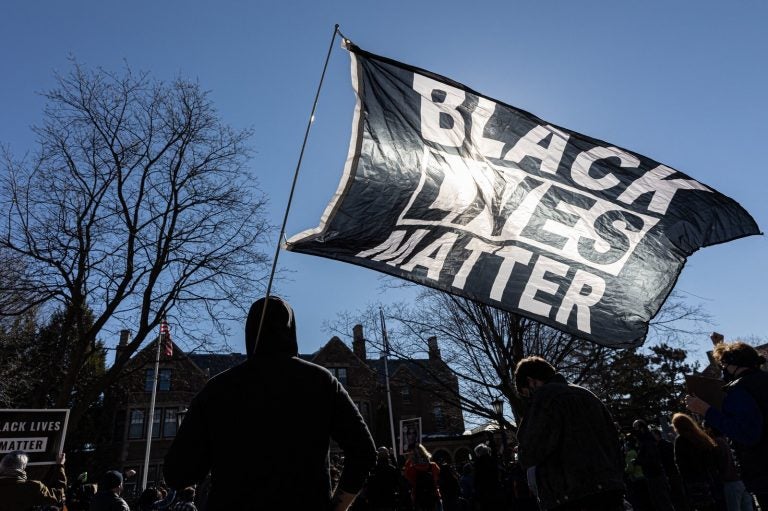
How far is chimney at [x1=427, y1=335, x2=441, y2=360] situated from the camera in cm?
1562

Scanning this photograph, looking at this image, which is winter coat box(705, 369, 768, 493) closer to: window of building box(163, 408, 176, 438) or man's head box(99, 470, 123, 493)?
man's head box(99, 470, 123, 493)

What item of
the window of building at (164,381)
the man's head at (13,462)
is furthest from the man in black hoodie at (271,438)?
the window of building at (164,381)

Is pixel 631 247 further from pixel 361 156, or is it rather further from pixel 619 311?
pixel 361 156

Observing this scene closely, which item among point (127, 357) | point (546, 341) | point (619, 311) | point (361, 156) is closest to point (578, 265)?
point (619, 311)

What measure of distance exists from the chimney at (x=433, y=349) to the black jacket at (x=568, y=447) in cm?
1285

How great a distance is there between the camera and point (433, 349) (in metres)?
16.2

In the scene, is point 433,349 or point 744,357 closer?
point 744,357

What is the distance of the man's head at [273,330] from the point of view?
91.4 inches

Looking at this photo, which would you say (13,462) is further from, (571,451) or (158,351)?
(158,351)

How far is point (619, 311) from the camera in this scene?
147 inches

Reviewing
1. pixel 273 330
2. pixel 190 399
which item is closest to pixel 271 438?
pixel 273 330

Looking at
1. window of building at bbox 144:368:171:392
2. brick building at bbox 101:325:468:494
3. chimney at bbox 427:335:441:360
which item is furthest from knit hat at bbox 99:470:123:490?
window of building at bbox 144:368:171:392

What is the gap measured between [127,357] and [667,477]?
1165 centimetres

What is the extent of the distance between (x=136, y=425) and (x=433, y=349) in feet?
87.3
